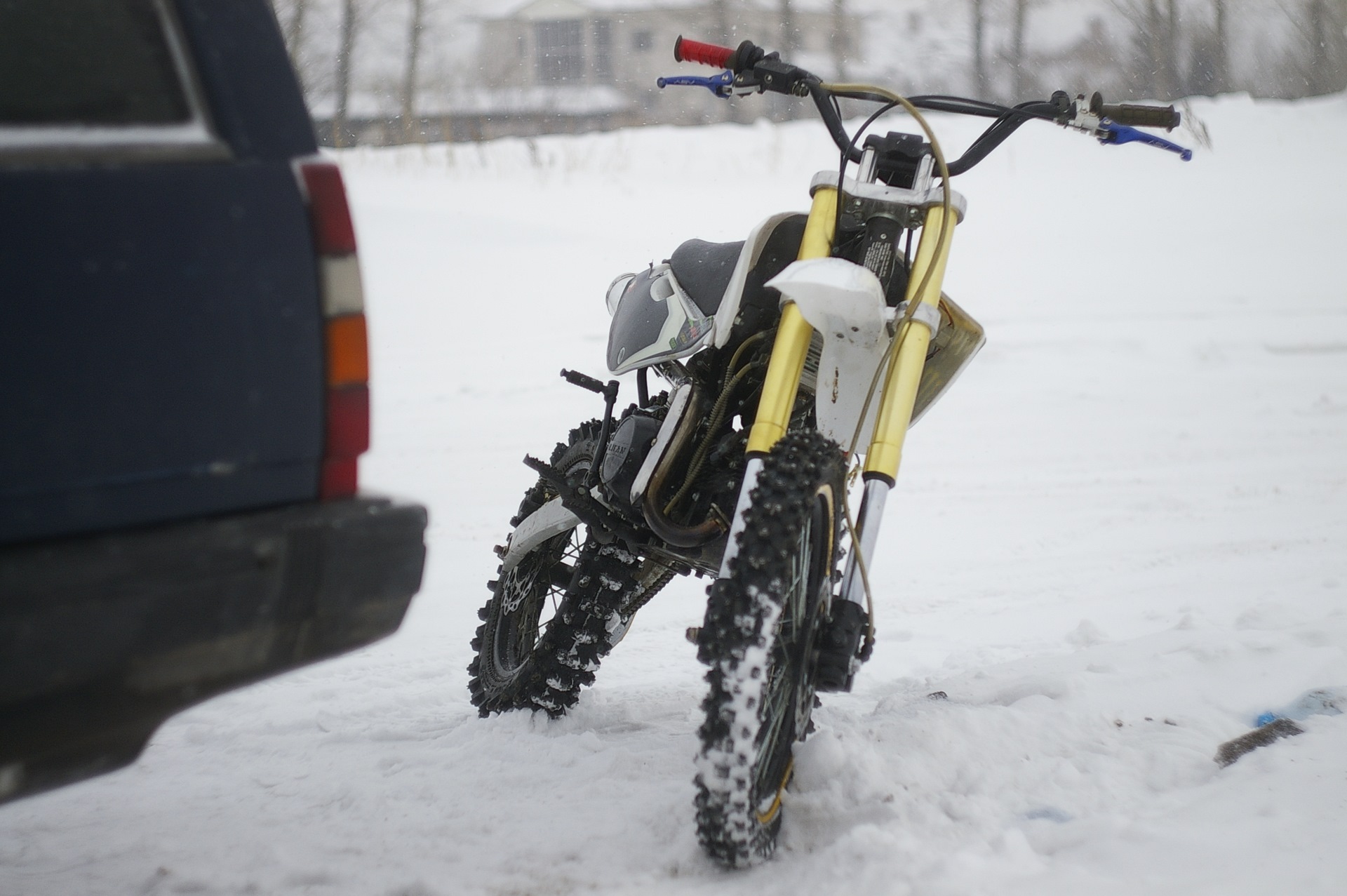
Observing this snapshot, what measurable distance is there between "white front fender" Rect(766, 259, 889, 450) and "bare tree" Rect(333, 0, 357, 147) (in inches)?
614

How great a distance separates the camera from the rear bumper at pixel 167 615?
151cm

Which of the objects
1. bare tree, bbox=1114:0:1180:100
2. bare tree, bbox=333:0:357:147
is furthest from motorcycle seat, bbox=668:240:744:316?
bare tree, bbox=1114:0:1180:100

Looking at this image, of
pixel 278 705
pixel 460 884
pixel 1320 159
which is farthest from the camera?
pixel 1320 159

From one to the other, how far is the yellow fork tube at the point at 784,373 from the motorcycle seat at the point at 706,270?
30 cm

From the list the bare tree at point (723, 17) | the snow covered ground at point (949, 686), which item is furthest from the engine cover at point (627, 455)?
the bare tree at point (723, 17)

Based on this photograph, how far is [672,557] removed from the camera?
115 inches

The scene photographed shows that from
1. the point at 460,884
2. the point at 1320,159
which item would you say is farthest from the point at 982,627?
the point at 1320,159

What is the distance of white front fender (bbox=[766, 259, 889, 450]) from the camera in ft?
7.36

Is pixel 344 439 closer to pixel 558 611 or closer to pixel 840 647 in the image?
pixel 840 647

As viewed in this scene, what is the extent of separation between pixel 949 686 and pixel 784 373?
147 centimetres

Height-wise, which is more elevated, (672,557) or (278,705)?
(672,557)

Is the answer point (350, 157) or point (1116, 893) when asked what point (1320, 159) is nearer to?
point (350, 157)

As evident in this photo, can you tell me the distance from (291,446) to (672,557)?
4.37ft

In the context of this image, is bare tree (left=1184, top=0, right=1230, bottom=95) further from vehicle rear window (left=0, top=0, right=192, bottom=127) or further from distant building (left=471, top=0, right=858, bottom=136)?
vehicle rear window (left=0, top=0, right=192, bottom=127)
